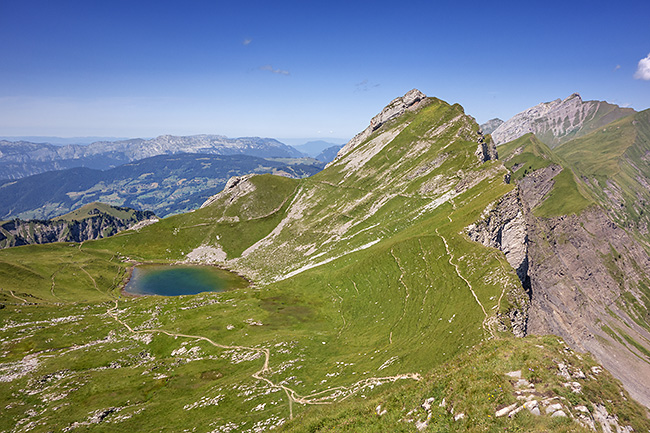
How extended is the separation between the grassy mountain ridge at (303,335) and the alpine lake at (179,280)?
8.90 meters

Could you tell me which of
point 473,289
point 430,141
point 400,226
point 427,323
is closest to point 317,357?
point 427,323

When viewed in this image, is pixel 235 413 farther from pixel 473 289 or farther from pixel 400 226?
pixel 400 226

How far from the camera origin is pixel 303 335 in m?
73.7

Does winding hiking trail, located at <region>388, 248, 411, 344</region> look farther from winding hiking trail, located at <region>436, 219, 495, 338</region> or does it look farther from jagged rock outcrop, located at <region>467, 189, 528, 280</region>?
jagged rock outcrop, located at <region>467, 189, 528, 280</region>

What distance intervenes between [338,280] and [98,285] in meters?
103

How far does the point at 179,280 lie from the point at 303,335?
92289mm

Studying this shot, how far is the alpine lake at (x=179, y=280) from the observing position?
129625 mm

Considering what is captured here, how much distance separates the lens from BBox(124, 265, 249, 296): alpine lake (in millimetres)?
129625

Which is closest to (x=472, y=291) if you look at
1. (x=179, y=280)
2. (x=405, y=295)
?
(x=405, y=295)

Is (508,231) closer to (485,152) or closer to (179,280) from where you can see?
(485,152)

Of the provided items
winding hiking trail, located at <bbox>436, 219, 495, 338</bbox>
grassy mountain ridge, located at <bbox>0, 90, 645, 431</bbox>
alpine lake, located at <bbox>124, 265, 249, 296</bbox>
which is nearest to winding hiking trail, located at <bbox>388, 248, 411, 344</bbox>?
grassy mountain ridge, located at <bbox>0, 90, 645, 431</bbox>

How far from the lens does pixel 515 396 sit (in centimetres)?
2066

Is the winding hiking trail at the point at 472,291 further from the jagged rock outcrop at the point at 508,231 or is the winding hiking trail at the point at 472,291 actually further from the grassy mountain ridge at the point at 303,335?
the jagged rock outcrop at the point at 508,231

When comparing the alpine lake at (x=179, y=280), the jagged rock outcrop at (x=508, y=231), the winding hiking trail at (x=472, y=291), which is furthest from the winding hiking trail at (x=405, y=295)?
the alpine lake at (x=179, y=280)
